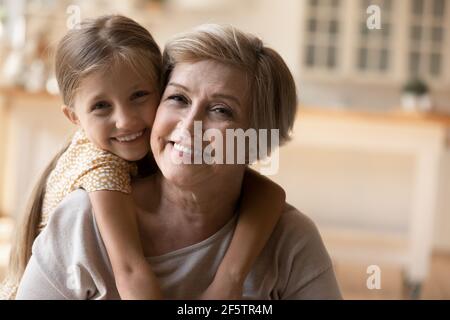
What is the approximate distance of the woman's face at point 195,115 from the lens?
844 millimetres

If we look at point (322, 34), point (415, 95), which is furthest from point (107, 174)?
point (322, 34)

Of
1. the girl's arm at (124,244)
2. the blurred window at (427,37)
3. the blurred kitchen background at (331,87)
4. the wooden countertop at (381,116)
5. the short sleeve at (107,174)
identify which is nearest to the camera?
the girl's arm at (124,244)

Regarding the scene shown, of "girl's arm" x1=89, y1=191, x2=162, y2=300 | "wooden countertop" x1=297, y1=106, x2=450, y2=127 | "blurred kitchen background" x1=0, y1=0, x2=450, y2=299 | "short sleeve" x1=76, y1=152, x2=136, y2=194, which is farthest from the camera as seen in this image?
"blurred kitchen background" x1=0, y1=0, x2=450, y2=299

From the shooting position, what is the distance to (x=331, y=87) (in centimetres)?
467

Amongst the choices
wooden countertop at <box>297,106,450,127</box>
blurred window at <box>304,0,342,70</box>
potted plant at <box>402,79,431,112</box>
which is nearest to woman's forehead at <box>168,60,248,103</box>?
wooden countertop at <box>297,106,450,127</box>

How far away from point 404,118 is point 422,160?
9.1 inches

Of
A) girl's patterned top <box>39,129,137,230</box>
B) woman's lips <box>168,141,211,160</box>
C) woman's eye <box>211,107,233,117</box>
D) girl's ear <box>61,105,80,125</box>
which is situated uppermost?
woman's eye <box>211,107,233,117</box>

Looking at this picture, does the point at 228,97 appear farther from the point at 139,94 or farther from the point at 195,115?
the point at 139,94

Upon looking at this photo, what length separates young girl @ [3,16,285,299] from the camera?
873 mm

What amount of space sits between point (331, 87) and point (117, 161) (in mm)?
3820

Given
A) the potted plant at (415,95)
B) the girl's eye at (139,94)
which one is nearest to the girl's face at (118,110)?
the girl's eye at (139,94)

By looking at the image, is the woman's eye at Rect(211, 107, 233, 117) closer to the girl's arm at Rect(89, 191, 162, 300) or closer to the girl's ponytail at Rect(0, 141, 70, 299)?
the girl's arm at Rect(89, 191, 162, 300)

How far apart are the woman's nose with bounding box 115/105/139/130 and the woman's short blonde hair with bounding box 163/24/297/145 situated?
80 mm

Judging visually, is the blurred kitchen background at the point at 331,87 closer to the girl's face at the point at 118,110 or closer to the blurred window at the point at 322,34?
the blurred window at the point at 322,34
